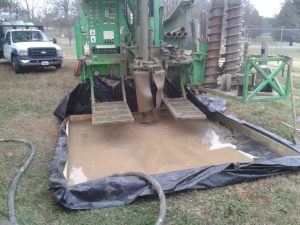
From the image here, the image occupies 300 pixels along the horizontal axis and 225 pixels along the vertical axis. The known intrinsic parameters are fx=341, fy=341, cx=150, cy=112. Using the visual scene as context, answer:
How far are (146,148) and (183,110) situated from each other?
952 mm

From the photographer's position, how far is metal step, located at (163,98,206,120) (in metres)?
5.11

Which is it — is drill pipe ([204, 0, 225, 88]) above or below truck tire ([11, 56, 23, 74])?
above

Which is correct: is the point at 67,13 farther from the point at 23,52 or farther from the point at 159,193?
the point at 159,193

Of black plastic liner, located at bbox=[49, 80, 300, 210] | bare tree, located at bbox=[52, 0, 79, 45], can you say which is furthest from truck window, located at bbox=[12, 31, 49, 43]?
bare tree, located at bbox=[52, 0, 79, 45]

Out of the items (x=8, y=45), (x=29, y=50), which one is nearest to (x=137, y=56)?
(x=29, y=50)

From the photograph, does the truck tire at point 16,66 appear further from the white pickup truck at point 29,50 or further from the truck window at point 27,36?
the truck window at point 27,36

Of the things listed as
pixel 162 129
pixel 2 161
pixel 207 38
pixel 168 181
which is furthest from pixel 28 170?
pixel 207 38

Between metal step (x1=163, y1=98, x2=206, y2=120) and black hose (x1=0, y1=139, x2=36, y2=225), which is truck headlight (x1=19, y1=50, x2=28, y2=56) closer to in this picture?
black hose (x1=0, y1=139, x2=36, y2=225)

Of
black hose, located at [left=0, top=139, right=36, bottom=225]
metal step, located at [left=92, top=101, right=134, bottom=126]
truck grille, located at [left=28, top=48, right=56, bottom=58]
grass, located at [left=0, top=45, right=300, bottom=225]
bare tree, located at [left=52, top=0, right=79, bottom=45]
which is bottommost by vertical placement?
grass, located at [left=0, top=45, right=300, bottom=225]

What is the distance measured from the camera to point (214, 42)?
5.24 meters

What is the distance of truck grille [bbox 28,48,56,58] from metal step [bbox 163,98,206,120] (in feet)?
26.8

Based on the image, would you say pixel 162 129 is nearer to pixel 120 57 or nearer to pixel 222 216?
pixel 120 57

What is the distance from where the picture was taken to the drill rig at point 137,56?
5.48m

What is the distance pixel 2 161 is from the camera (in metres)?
4.44
